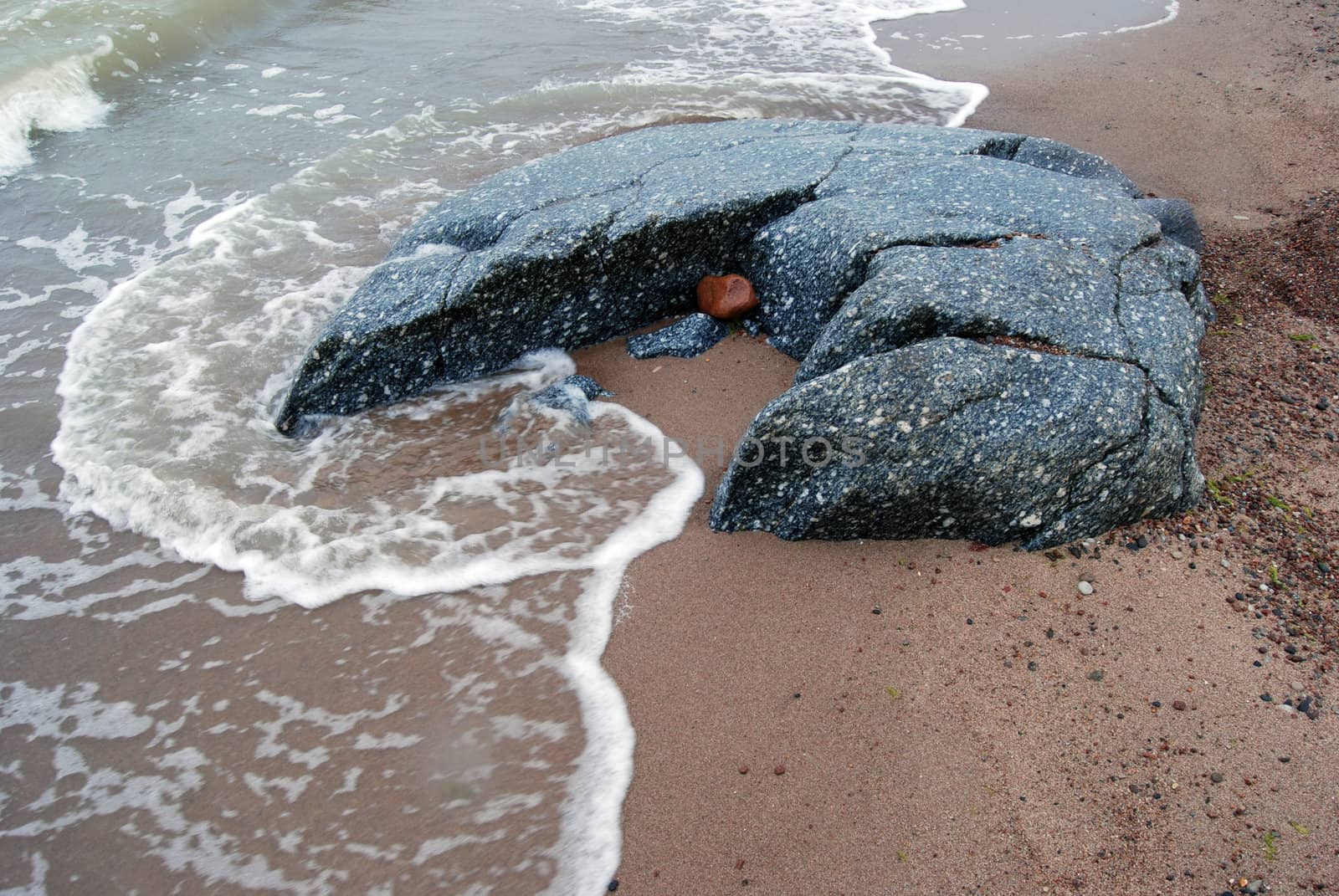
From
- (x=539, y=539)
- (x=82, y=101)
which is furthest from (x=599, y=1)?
(x=539, y=539)

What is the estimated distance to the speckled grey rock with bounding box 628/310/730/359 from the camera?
15.1ft

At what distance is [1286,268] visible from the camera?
4934 mm

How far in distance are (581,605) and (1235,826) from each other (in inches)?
90.4

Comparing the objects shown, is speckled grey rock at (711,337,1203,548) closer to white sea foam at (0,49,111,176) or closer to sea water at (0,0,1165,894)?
sea water at (0,0,1165,894)

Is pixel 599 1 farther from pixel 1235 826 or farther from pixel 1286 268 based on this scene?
pixel 1235 826

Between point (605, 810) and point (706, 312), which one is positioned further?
point (706, 312)

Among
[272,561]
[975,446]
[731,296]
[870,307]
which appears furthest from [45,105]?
[975,446]

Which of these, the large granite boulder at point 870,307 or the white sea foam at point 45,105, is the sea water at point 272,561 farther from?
the large granite boulder at point 870,307

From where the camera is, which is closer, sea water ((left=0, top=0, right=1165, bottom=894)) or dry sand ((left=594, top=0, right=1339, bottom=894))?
dry sand ((left=594, top=0, right=1339, bottom=894))

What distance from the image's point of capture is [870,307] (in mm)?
3559

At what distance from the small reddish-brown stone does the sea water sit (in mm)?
873

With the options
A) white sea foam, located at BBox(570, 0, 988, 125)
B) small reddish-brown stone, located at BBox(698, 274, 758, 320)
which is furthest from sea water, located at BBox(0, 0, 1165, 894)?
white sea foam, located at BBox(570, 0, 988, 125)

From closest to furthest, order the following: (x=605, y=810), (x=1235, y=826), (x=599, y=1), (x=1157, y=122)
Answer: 1. (x=1235, y=826)
2. (x=605, y=810)
3. (x=1157, y=122)
4. (x=599, y=1)

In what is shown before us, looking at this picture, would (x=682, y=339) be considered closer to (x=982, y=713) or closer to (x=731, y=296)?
(x=731, y=296)
